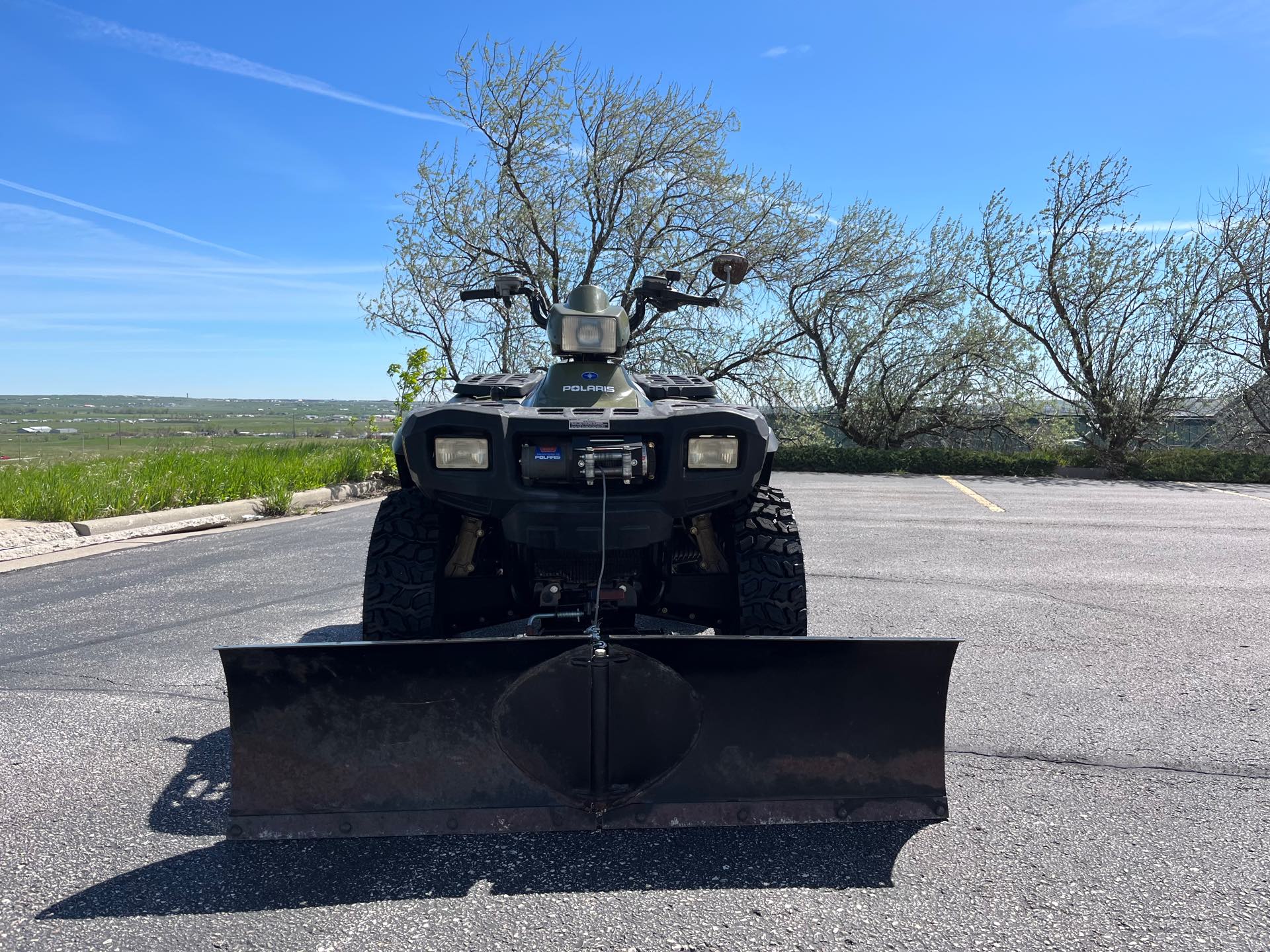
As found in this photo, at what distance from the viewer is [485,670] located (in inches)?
102

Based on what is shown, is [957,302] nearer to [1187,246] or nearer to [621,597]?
[1187,246]

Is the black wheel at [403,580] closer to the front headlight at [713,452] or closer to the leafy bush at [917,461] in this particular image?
the front headlight at [713,452]

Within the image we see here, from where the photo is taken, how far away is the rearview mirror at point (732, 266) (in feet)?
13.4

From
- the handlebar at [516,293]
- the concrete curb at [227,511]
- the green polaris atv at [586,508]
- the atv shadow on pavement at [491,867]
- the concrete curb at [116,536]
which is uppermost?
the handlebar at [516,293]

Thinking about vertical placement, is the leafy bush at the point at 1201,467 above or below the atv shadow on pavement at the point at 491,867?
above

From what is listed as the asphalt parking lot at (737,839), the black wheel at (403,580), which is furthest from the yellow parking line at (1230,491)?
the black wheel at (403,580)

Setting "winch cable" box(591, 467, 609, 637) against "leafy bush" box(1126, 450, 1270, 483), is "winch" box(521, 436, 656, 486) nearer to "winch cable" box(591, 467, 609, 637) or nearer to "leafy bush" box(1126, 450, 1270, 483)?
"winch cable" box(591, 467, 609, 637)

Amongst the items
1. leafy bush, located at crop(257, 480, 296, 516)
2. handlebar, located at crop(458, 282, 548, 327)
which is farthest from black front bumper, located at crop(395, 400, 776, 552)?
leafy bush, located at crop(257, 480, 296, 516)

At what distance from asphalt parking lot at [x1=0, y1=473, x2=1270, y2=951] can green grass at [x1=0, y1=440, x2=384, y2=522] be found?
149 inches

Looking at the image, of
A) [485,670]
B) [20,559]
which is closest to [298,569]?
[20,559]

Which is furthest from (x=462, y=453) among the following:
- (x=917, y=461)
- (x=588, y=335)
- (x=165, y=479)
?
(x=917, y=461)

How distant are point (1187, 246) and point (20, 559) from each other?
20795mm

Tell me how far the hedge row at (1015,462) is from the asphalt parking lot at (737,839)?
13.6m

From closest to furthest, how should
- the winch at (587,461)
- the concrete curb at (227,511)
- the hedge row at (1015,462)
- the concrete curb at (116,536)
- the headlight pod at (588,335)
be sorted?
the winch at (587,461), the headlight pod at (588,335), the concrete curb at (116,536), the concrete curb at (227,511), the hedge row at (1015,462)
